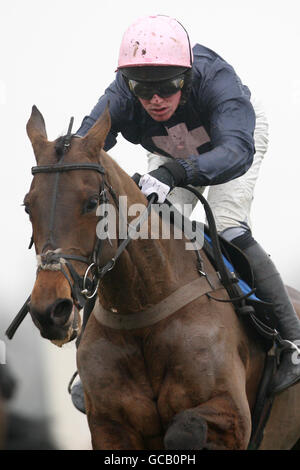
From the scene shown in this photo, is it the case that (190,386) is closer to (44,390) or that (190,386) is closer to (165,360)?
(165,360)

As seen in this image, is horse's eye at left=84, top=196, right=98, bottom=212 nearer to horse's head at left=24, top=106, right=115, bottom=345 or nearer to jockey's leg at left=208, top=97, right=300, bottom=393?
horse's head at left=24, top=106, right=115, bottom=345

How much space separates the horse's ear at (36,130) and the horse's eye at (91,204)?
0.41m

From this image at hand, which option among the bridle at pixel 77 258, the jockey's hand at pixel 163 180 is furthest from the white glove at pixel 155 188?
the bridle at pixel 77 258

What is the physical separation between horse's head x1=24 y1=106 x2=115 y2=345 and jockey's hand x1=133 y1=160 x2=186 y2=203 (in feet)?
1.44

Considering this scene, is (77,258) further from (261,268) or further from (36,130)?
(261,268)

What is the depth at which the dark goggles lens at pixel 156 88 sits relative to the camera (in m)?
4.88

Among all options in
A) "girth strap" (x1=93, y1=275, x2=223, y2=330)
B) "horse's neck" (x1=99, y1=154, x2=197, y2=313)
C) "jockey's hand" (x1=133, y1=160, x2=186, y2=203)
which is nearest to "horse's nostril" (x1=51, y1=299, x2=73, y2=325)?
"horse's neck" (x1=99, y1=154, x2=197, y2=313)

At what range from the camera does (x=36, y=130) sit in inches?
166

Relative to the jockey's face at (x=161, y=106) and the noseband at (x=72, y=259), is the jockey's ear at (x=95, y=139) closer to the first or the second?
the noseband at (x=72, y=259)

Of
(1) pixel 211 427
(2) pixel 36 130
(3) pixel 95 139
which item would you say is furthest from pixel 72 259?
(1) pixel 211 427

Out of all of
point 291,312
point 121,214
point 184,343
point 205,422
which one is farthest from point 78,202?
point 291,312

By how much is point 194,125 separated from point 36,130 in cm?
137

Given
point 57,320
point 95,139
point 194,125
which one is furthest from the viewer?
point 194,125
